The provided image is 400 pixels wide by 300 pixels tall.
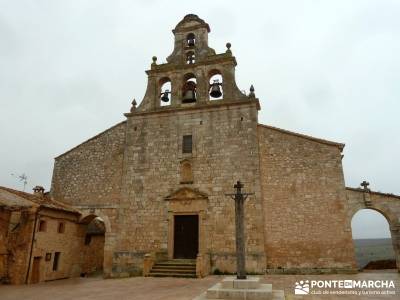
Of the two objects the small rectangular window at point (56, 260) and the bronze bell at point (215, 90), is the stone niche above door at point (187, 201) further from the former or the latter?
the small rectangular window at point (56, 260)

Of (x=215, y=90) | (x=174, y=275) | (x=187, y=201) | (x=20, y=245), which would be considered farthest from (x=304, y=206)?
(x=20, y=245)

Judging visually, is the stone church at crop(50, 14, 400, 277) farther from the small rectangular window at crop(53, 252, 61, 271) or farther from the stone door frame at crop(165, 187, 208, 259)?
the small rectangular window at crop(53, 252, 61, 271)

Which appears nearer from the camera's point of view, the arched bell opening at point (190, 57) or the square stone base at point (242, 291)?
the square stone base at point (242, 291)

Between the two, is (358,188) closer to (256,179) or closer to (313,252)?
(313,252)

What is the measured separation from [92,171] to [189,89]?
717 centimetres

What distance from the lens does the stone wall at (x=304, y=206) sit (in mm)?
13750

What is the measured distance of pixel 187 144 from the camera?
54.7ft

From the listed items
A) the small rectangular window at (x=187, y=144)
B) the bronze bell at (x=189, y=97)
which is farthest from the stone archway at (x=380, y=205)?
the bronze bell at (x=189, y=97)

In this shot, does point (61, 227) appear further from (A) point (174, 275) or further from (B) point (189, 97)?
(B) point (189, 97)

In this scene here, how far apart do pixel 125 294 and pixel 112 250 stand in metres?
6.73

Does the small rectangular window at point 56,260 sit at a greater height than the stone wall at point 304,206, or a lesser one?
lesser

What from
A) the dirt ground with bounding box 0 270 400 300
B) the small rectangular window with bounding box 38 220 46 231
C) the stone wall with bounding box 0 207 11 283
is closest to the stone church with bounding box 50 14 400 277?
the dirt ground with bounding box 0 270 400 300

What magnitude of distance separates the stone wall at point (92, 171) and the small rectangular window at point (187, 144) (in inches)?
143

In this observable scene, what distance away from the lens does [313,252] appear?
13.8 metres
